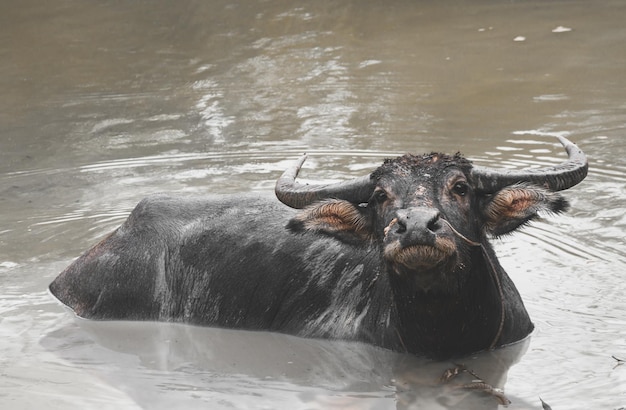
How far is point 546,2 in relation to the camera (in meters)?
18.8

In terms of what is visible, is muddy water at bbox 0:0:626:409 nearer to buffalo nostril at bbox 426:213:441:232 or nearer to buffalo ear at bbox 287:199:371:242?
buffalo ear at bbox 287:199:371:242

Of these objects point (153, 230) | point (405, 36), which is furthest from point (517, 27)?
point (153, 230)

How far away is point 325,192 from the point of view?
6.88 m

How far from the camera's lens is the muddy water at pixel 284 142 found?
21.5ft

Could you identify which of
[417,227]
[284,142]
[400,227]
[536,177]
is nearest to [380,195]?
[400,227]

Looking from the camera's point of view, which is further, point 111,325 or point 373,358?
point 111,325

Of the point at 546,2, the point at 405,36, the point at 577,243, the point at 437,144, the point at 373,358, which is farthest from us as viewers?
the point at 546,2

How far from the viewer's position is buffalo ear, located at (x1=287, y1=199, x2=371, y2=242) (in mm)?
6754

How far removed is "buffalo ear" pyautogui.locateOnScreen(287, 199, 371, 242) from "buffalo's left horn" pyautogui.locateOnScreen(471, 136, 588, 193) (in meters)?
0.74

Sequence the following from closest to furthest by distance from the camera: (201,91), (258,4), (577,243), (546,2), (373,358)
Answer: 1. (373,358)
2. (577,243)
3. (201,91)
4. (546,2)
5. (258,4)

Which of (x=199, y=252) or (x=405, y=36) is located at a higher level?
(x=199, y=252)

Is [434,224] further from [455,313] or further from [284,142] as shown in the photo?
[284,142]

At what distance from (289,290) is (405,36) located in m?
10.1

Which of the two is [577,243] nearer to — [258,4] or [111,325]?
[111,325]
